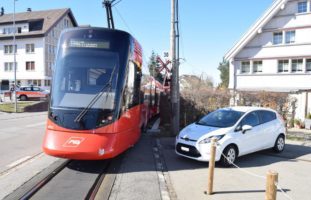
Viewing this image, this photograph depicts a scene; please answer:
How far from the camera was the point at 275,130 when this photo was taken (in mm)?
10734

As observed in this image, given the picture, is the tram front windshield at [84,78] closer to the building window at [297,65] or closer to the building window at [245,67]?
the building window at [297,65]

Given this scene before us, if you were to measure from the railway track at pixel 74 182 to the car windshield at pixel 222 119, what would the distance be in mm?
3120

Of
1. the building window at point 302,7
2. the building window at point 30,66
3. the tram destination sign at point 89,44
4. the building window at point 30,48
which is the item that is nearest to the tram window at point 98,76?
the tram destination sign at point 89,44

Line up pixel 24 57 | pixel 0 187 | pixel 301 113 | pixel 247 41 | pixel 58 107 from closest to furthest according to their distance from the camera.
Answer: pixel 0 187, pixel 58 107, pixel 301 113, pixel 247 41, pixel 24 57

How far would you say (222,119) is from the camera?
10023 mm

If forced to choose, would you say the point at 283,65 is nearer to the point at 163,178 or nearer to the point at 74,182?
the point at 163,178

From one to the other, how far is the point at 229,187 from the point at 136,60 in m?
4.97

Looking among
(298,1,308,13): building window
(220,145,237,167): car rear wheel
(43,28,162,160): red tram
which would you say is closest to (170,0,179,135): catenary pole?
(220,145,237,167): car rear wheel

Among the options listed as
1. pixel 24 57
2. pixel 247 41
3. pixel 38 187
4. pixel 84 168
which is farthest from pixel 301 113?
pixel 24 57

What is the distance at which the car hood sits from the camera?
8.99m

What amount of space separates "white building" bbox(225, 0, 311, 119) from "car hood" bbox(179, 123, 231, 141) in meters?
18.2

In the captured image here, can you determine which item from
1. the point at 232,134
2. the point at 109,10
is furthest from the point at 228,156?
the point at 109,10

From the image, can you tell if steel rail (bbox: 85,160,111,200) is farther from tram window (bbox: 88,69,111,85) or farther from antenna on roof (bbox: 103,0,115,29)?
antenna on roof (bbox: 103,0,115,29)

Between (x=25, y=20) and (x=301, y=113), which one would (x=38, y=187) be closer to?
(x=301, y=113)
